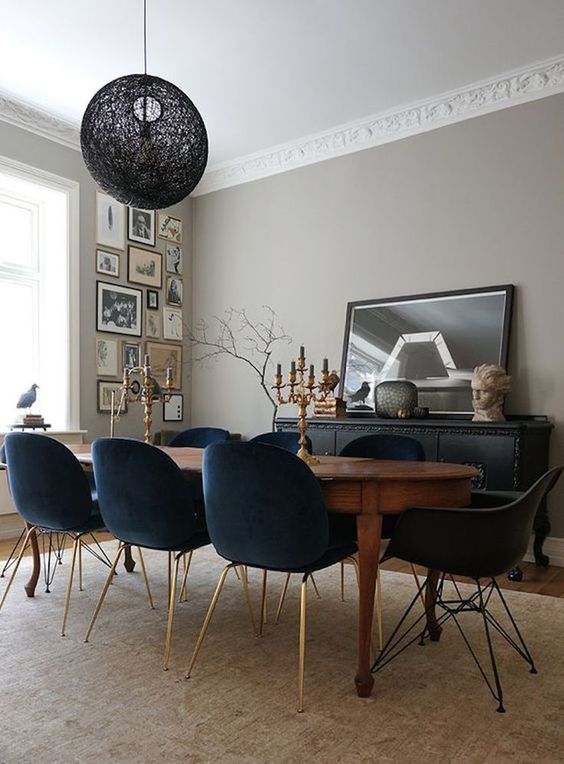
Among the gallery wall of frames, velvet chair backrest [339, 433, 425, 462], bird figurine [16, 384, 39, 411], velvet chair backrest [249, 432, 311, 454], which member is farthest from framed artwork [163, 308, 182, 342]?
velvet chair backrest [339, 433, 425, 462]

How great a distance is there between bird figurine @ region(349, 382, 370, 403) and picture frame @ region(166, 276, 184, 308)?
2.23m

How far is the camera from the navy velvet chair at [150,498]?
256 centimetres

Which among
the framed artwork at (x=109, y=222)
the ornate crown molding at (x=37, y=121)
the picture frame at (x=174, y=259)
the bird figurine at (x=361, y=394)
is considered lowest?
the bird figurine at (x=361, y=394)

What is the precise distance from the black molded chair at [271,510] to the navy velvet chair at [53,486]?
91cm

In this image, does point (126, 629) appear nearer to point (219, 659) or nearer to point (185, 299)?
point (219, 659)

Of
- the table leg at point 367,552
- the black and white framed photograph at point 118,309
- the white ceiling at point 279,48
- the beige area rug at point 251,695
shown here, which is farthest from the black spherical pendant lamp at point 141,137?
the black and white framed photograph at point 118,309

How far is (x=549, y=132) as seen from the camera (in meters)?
4.49

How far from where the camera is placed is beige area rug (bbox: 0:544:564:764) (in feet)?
6.21

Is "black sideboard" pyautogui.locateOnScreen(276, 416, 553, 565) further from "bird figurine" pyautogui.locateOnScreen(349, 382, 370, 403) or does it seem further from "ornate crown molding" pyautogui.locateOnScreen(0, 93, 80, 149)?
"ornate crown molding" pyautogui.locateOnScreen(0, 93, 80, 149)

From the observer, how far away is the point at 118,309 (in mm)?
5875

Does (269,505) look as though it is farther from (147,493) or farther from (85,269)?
(85,269)

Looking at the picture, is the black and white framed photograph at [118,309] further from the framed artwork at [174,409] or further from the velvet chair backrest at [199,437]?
the velvet chair backrest at [199,437]

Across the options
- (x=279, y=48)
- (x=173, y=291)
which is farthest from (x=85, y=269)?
(x=279, y=48)

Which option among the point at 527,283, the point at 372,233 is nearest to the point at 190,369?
the point at 372,233
